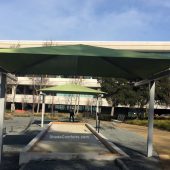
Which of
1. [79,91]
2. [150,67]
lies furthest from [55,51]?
[79,91]

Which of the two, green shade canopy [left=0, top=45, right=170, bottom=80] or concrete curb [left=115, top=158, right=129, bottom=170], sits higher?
green shade canopy [left=0, top=45, right=170, bottom=80]

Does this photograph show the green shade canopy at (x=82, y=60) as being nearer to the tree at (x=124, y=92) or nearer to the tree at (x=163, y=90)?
the tree at (x=163, y=90)

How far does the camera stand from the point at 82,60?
1109cm

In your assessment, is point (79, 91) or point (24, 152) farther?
point (79, 91)

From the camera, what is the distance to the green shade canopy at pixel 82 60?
404 inches

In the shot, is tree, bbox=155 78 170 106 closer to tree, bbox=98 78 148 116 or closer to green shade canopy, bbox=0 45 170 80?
tree, bbox=98 78 148 116

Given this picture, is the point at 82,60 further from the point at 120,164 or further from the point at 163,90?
the point at 163,90

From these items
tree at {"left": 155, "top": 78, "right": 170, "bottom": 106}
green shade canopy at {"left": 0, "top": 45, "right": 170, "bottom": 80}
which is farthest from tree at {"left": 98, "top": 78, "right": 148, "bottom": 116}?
green shade canopy at {"left": 0, "top": 45, "right": 170, "bottom": 80}

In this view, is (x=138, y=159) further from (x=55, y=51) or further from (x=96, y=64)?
(x=55, y=51)

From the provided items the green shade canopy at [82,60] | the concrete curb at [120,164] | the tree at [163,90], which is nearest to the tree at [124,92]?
the tree at [163,90]

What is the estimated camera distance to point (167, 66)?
11.1 m

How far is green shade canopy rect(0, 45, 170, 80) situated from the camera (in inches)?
404

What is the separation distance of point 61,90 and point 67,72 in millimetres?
17050

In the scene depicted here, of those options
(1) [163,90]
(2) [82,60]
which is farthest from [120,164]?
(1) [163,90]
